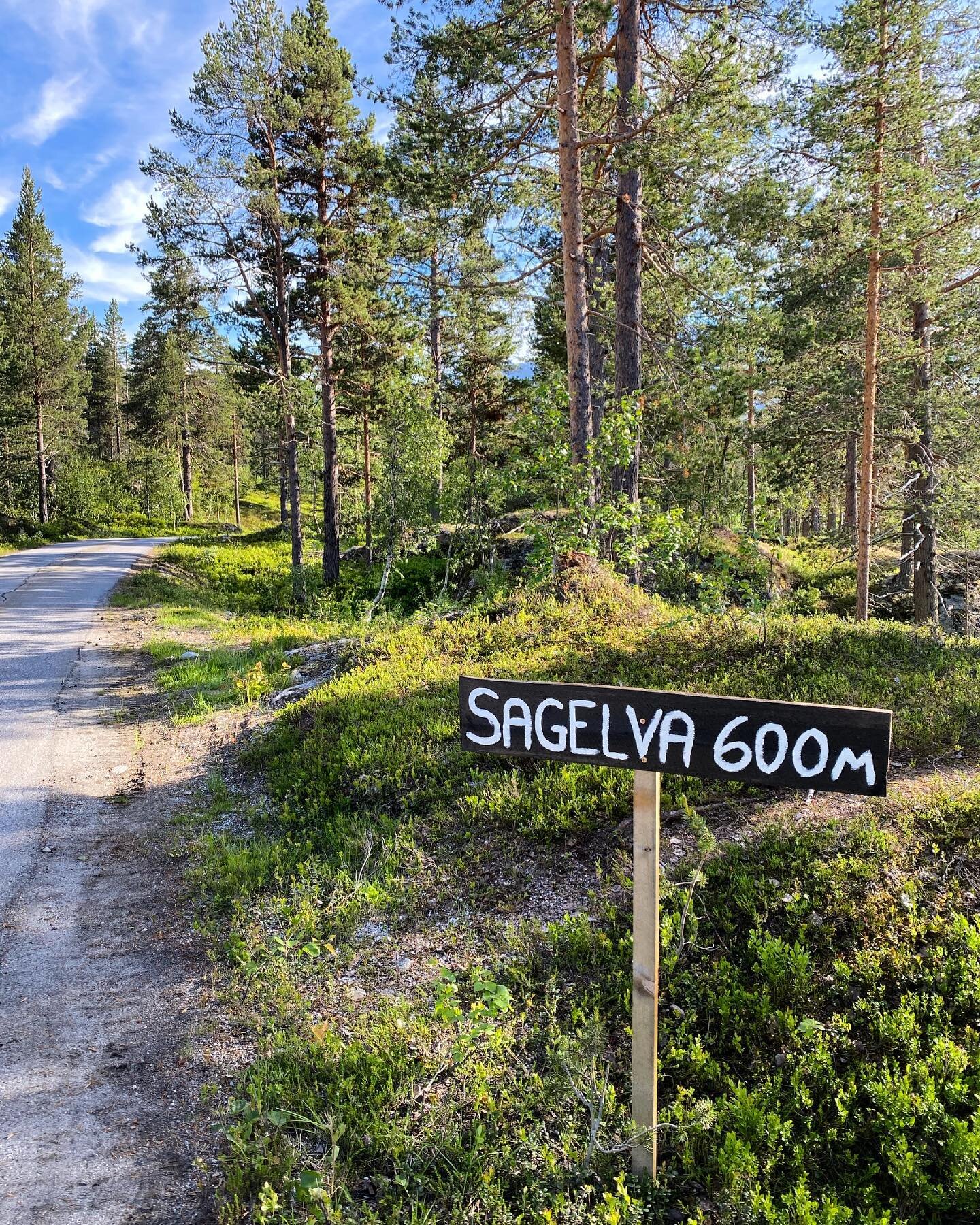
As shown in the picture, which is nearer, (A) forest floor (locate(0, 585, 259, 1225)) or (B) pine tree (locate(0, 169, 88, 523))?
(A) forest floor (locate(0, 585, 259, 1225))

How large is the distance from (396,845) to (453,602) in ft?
22.4

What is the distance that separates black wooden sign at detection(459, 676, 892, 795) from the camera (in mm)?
2230

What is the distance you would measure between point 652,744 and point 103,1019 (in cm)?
335

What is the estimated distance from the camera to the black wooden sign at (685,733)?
2.23 metres

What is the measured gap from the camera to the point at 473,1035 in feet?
9.89

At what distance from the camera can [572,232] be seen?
866 cm

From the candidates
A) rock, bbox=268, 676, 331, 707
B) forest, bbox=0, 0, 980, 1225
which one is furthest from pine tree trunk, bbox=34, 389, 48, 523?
rock, bbox=268, 676, 331, 707

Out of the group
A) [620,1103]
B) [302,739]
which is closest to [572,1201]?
[620,1103]

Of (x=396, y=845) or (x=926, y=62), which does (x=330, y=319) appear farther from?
(x=396, y=845)

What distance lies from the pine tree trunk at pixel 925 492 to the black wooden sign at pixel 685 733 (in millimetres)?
15407

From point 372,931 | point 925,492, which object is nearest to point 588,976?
point 372,931

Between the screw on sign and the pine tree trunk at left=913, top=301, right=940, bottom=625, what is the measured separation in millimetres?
15409

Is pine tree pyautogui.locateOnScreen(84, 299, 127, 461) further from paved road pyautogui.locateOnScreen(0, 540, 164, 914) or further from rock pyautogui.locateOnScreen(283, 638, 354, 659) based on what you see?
rock pyautogui.locateOnScreen(283, 638, 354, 659)

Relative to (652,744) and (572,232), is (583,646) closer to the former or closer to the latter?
(652,744)
